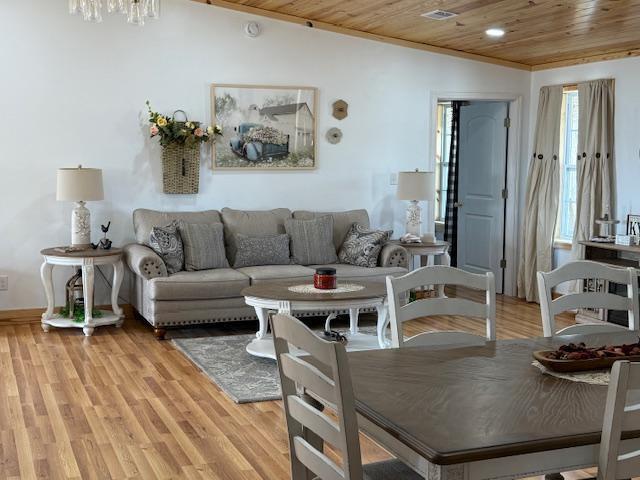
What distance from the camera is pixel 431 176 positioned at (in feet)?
25.2

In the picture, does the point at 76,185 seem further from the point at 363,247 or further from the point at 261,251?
the point at 363,247

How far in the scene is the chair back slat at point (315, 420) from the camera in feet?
6.64

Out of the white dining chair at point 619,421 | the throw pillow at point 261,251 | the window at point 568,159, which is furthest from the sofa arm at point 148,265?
the white dining chair at point 619,421

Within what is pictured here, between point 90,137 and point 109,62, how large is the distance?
2.17 ft

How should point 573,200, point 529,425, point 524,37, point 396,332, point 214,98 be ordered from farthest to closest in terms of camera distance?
point 573,200
point 214,98
point 524,37
point 396,332
point 529,425

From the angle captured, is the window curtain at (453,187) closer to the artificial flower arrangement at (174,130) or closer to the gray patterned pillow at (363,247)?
the gray patterned pillow at (363,247)

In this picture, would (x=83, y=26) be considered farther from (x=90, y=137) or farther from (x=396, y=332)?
(x=396, y=332)

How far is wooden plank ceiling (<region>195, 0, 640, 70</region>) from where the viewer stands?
19.2 ft

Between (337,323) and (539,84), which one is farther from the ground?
(539,84)

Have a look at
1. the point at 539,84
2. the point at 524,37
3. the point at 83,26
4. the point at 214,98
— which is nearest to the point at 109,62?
the point at 83,26

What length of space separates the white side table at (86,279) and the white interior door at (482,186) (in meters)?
3.96

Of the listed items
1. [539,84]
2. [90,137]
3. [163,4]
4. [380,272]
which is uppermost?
[163,4]

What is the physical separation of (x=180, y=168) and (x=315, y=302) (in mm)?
2467

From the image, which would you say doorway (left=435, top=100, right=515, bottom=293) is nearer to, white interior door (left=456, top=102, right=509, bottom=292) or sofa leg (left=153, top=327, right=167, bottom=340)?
white interior door (left=456, top=102, right=509, bottom=292)
